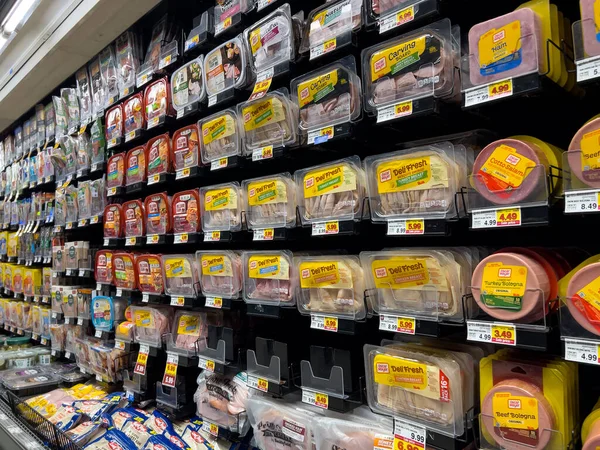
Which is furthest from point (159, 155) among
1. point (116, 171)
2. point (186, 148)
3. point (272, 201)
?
point (272, 201)

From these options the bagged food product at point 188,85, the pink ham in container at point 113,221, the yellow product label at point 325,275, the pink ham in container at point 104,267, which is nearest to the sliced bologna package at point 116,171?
the pink ham in container at point 113,221

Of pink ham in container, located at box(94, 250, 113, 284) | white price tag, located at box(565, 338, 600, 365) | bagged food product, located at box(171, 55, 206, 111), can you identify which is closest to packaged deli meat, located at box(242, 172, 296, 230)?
bagged food product, located at box(171, 55, 206, 111)

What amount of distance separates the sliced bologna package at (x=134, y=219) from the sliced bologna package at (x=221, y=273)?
0.68m

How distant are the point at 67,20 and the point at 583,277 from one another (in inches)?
133

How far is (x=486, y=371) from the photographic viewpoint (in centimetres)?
132

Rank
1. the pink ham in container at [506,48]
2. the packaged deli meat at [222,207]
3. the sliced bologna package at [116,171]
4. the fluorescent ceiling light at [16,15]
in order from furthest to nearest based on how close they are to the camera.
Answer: the fluorescent ceiling light at [16,15], the sliced bologna package at [116,171], the packaged deli meat at [222,207], the pink ham in container at [506,48]

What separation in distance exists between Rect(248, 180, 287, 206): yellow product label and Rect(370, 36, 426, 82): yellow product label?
0.59 m

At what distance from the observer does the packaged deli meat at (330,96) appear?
67.1 inches

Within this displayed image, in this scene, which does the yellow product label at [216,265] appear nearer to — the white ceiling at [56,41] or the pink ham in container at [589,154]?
the pink ham in container at [589,154]

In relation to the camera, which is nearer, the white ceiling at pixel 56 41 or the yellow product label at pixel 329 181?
the yellow product label at pixel 329 181

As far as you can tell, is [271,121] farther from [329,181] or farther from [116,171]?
[116,171]

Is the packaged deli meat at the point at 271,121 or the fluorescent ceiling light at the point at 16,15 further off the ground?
the fluorescent ceiling light at the point at 16,15

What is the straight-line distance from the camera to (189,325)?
2514mm

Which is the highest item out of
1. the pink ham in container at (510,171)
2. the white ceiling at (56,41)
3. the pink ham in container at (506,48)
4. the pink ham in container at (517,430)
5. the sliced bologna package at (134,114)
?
the white ceiling at (56,41)
